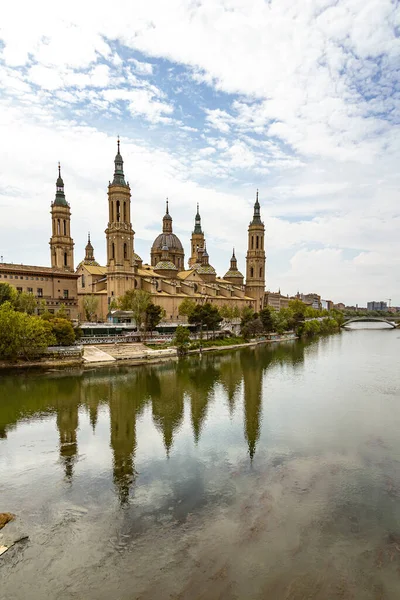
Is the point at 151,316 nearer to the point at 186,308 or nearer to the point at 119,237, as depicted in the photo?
the point at 186,308

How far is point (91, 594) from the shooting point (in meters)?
10.3

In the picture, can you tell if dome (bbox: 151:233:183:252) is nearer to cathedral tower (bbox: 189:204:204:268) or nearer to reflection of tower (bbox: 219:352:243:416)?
cathedral tower (bbox: 189:204:204:268)

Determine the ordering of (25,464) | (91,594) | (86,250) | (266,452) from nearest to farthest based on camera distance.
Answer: (91,594), (25,464), (266,452), (86,250)

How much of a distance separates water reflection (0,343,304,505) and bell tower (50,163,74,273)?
36.3 m

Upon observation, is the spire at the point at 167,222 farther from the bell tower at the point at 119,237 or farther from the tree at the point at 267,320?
the tree at the point at 267,320

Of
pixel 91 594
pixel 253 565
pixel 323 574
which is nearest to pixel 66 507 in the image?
pixel 91 594

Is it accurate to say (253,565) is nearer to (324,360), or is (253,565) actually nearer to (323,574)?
(323,574)

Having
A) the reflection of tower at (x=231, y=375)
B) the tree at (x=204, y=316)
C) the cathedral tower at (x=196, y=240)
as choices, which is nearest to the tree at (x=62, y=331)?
the reflection of tower at (x=231, y=375)

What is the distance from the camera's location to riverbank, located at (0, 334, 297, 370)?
40.2m

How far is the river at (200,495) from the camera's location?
35.3ft

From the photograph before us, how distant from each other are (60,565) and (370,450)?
16008 mm

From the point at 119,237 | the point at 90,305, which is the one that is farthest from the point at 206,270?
the point at 90,305

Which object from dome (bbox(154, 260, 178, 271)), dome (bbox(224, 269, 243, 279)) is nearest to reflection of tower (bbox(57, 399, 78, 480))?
dome (bbox(154, 260, 178, 271))

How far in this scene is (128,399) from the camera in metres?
30.1
